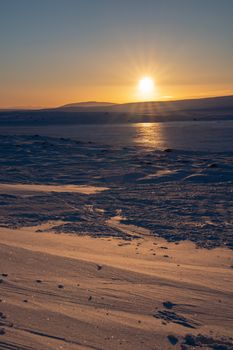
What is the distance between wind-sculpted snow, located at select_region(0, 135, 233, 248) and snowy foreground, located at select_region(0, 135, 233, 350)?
2 centimetres

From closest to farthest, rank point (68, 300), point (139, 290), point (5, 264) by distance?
point (68, 300), point (139, 290), point (5, 264)

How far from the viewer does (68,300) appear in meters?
4.44

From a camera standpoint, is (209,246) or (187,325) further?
(209,246)

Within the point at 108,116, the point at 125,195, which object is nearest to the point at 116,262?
the point at 125,195

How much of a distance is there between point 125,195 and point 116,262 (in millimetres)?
5244

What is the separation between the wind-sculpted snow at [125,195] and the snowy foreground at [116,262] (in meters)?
0.02

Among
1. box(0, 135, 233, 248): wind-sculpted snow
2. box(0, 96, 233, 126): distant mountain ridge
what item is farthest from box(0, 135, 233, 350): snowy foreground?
box(0, 96, 233, 126): distant mountain ridge

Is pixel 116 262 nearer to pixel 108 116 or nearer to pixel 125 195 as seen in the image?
pixel 125 195

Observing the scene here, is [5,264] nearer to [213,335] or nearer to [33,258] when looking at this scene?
[33,258]

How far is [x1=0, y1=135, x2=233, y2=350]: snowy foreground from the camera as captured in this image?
385 cm

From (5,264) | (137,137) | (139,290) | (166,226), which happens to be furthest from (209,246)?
(137,137)

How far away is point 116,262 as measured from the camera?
587 centimetres

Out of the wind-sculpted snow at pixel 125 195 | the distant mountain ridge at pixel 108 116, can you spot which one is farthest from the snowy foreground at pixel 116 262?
the distant mountain ridge at pixel 108 116

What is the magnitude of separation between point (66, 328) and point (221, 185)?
29.8 feet
